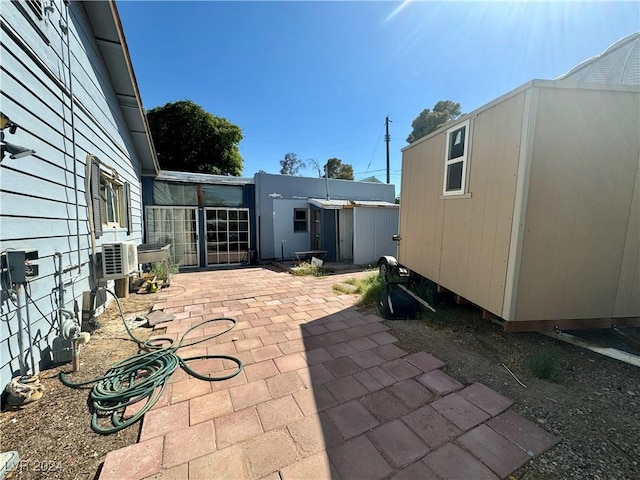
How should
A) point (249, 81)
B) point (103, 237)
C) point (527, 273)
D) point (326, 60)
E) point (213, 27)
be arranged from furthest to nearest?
point (249, 81) → point (326, 60) → point (213, 27) → point (103, 237) → point (527, 273)

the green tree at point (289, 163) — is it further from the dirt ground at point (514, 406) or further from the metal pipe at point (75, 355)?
the metal pipe at point (75, 355)

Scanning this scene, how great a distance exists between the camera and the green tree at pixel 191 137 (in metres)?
17.3

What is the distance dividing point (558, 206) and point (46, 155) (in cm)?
527

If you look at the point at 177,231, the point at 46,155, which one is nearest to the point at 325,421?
the point at 46,155

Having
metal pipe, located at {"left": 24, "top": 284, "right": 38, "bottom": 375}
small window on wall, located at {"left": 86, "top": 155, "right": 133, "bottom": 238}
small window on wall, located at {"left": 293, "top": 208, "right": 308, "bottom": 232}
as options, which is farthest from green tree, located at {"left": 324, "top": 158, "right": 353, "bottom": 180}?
metal pipe, located at {"left": 24, "top": 284, "right": 38, "bottom": 375}

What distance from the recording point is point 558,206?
2582 mm

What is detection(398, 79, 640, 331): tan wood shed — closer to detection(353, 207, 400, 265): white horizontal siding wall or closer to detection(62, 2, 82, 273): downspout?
detection(62, 2, 82, 273): downspout

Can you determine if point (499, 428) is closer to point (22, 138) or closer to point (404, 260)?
point (404, 260)

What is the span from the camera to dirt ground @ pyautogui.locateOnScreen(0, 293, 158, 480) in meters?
1.51

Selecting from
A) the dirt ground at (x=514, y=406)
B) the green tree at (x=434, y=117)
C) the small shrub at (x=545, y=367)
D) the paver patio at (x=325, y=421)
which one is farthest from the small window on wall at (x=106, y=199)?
the green tree at (x=434, y=117)

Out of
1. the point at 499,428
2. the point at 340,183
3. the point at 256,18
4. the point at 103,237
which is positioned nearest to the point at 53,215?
the point at 103,237

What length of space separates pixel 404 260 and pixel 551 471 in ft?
12.8

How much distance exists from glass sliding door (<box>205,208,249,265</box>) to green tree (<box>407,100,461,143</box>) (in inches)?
635

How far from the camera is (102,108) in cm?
451
